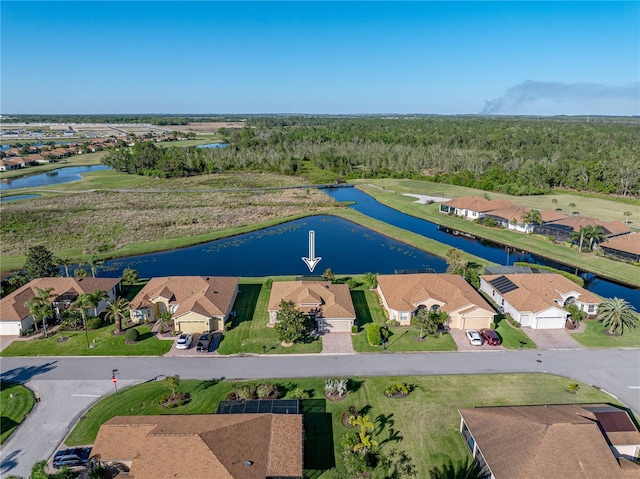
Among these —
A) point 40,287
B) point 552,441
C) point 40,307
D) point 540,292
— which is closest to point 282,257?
point 40,287

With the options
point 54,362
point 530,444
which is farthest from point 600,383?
point 54,362

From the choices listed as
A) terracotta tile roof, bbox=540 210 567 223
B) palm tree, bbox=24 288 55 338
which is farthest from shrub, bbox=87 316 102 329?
terracotta tile roof, bbox=540 210 567 223

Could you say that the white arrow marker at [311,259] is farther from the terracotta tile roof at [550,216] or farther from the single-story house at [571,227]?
the terracotta tile roof at [550,216]

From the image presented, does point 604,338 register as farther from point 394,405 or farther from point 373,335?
point 394,405

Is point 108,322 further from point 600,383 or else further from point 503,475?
point 600,383

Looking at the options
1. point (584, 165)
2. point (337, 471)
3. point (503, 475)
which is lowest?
point (337, 471)

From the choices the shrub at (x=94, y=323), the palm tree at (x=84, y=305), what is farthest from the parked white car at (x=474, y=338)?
the shrub at (x=94, y=323)
